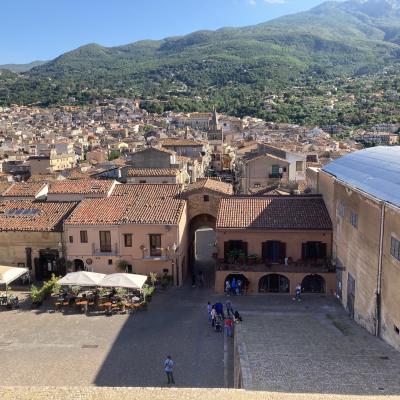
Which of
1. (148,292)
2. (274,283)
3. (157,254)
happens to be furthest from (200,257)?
(148,292)

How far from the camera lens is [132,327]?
27078mm

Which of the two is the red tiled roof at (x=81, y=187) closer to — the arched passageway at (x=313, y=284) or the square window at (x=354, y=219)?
the arched passageway at (x=313, y=284)

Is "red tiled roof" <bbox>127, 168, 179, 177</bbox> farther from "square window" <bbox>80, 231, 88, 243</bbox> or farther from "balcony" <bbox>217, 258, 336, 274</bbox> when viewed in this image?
"balcony" <bbox>217, 258, 336, 274</bbox>

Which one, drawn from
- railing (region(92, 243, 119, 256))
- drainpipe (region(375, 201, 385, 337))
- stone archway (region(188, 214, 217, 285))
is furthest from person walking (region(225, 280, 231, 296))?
drainpipe (region(375, 201, 385, 337))

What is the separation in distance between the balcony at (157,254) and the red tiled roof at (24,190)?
1249 centimetres

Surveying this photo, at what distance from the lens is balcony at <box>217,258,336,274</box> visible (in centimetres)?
3117

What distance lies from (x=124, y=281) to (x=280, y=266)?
9878 mm

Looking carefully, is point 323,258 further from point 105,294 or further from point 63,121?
point 63,121

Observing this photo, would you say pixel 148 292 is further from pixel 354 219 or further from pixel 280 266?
pixel 354 219

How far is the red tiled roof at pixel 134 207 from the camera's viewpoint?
33.6 metres

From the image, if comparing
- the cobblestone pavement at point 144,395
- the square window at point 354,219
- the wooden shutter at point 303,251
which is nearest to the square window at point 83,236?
the wooden shutter at point 303,251

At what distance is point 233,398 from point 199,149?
67753mm

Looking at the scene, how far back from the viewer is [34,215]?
36.2 metres

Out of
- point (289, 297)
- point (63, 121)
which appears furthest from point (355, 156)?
point (63, 121)
